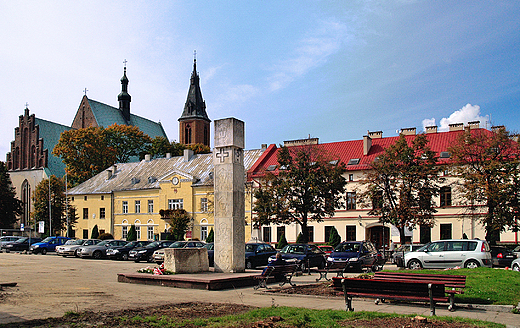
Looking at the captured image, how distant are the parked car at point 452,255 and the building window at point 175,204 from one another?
114 feet

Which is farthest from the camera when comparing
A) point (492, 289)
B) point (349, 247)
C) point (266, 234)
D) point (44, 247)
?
point (266, 234)

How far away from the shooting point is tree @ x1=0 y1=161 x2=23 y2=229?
70.4m

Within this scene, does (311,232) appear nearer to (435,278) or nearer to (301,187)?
(301,187)

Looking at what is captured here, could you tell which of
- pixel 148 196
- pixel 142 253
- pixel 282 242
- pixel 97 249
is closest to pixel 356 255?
pixel 142 253

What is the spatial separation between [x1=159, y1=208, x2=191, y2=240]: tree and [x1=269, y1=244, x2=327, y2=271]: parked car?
86.5 feet

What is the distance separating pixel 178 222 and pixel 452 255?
111ft

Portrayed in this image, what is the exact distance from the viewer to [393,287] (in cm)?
1022

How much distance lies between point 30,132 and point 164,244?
56.7m

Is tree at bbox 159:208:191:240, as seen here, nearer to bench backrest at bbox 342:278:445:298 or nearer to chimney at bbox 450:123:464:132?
chimney at bbox 450:123:464:132

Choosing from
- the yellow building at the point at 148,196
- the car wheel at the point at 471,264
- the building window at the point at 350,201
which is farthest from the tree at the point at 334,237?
the car wheel at the point at 471,264

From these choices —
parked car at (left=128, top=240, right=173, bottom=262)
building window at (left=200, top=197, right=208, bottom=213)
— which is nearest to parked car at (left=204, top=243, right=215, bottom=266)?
parked car at (left=128, top=240, right=173, bottom=262)

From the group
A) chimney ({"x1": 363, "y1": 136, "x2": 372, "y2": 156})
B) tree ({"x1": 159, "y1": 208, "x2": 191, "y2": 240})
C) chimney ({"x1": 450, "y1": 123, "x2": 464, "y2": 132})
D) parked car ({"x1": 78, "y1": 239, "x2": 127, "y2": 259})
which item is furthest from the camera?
tree ({"x1": 159, "y1": 208, "x2": 191, "y2": 240})

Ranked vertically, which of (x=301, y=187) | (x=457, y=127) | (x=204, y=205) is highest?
(x=457, y=127)

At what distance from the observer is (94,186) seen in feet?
201
